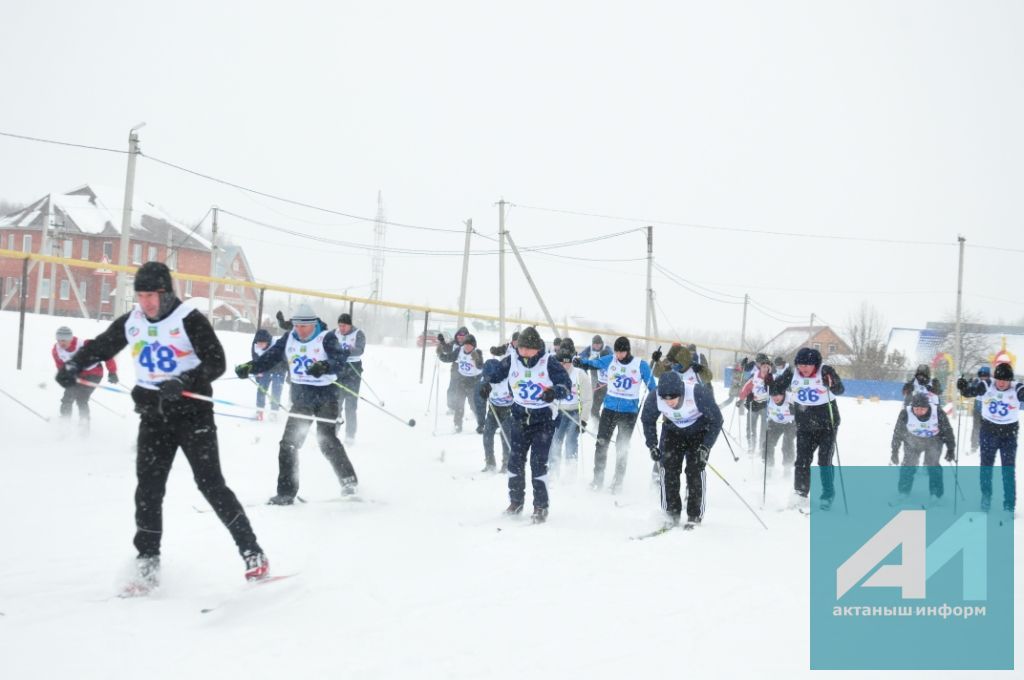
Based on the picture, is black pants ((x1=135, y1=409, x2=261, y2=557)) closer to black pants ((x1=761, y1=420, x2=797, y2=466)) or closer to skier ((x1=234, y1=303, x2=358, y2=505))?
skier ((x1=234, y1=303, x2=358, y2=505))

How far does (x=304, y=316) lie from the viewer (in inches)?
281

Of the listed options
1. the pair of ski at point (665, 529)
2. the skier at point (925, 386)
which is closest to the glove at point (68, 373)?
the pair of ski at point (665, 529)

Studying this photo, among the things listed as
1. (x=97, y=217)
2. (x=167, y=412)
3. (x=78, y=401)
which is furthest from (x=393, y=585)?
(x=97, y=217)

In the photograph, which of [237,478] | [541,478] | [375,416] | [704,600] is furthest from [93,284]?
[704,600]

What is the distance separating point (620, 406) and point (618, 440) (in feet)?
1.47

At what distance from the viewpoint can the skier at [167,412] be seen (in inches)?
168

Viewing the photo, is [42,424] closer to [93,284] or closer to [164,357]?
[164,357]

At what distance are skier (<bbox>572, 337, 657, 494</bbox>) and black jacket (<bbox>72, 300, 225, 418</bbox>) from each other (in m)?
5.39

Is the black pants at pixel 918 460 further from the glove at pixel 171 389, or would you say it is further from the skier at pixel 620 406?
the glove at pixel 171 389

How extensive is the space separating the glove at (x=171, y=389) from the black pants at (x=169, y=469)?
28cm

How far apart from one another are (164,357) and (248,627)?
165cm

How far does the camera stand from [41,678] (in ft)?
10.4

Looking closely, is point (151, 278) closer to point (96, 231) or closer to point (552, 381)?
point (552, 381)

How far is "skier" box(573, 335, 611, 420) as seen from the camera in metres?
11.4
